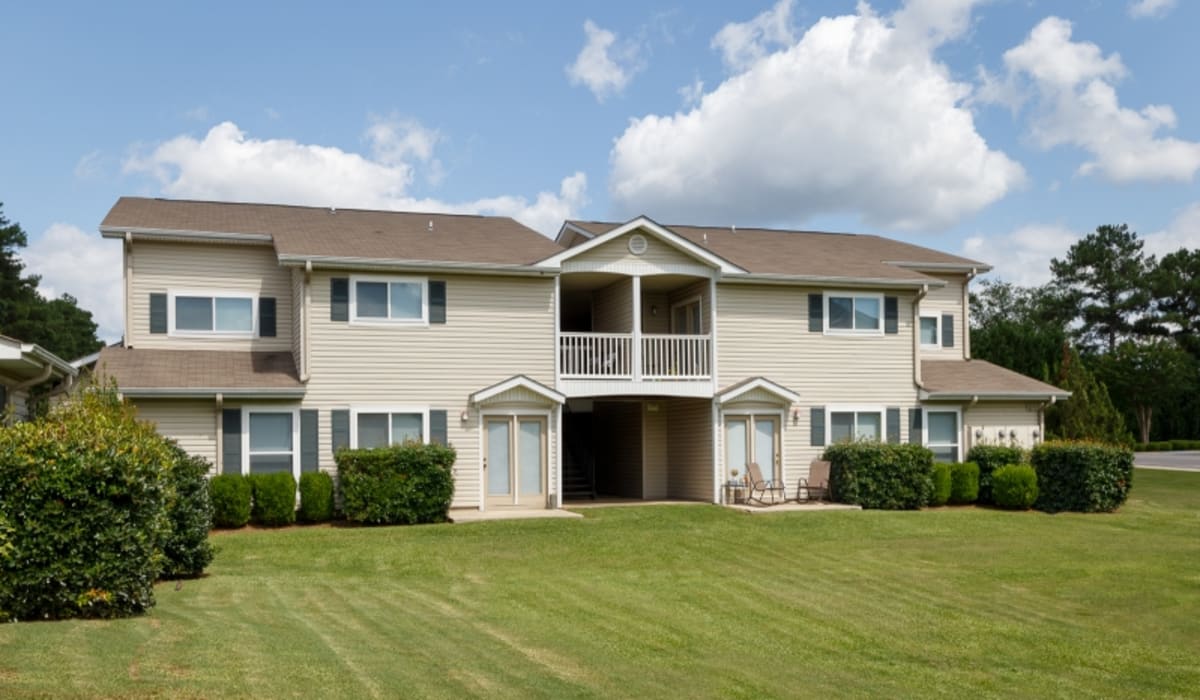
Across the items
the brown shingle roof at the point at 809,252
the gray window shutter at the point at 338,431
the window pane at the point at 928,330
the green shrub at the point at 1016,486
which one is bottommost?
the green shrub at the point at 1016,486

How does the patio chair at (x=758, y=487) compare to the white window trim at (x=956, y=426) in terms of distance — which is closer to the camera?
the patio chair at (x=758, y=487)

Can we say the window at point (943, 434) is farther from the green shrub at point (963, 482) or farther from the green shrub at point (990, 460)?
the green shrub at point (963, 482)

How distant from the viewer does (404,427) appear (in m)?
22.5

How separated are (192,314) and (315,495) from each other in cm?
527

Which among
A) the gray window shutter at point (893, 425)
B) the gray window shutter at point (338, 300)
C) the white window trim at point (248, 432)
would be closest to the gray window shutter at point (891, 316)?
the gray window shutter at point (893, 425)

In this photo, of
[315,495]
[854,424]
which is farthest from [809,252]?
[315,495]

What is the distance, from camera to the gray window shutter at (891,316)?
86.0 feet

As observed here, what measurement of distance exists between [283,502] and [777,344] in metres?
11.3

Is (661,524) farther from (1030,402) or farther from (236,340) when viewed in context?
(1030,402)

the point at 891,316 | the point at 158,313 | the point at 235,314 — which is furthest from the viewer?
the point at 891,316

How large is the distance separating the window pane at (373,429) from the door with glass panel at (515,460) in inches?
81.6

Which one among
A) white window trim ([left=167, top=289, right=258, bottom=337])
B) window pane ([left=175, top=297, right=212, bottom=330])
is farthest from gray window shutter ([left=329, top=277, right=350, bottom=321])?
window pane ([left=175, top=297, right=212, bottom=330])

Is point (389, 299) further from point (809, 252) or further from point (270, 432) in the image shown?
point (809, 252)

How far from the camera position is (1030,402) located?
2780 cm
